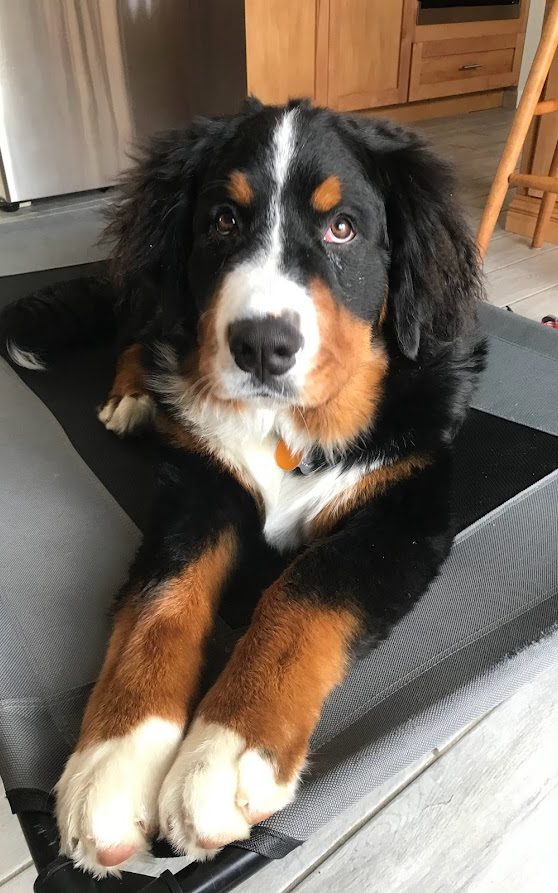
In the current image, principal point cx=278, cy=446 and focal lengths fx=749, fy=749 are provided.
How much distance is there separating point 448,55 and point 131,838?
6817 millimetres

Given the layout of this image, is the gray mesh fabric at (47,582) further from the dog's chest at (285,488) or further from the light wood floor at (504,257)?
the light wood floor at (504,257)

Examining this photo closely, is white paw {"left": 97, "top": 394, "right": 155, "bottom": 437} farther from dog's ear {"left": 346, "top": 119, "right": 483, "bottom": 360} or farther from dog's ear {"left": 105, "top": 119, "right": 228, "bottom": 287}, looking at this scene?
dog's ear {"left": 346, "top": 119, "right": 483, "bottom": 360}

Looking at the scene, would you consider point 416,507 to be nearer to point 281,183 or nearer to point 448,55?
point 281,183

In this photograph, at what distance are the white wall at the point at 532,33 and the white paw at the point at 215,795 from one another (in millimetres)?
6562

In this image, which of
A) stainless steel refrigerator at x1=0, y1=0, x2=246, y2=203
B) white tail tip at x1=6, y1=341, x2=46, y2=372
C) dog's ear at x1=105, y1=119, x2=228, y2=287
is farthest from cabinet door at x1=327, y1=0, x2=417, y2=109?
dog's ear at x1=105, y1=119, x2=228, y2=287

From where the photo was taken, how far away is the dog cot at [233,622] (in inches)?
42.9

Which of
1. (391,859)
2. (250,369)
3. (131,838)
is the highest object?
(250,369)

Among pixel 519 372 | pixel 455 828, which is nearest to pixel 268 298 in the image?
pixel 455 828

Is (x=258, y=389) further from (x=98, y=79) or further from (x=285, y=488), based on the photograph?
(x=98, y=79)

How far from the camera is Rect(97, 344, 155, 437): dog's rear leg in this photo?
75.2 inches

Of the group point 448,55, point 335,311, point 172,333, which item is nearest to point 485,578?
point 335,311

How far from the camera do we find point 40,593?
1.51 metres

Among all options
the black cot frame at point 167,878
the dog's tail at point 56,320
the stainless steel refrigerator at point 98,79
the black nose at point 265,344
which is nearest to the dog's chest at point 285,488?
the black nose at point 265,344

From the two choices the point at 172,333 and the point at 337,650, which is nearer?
the point at 337,650
